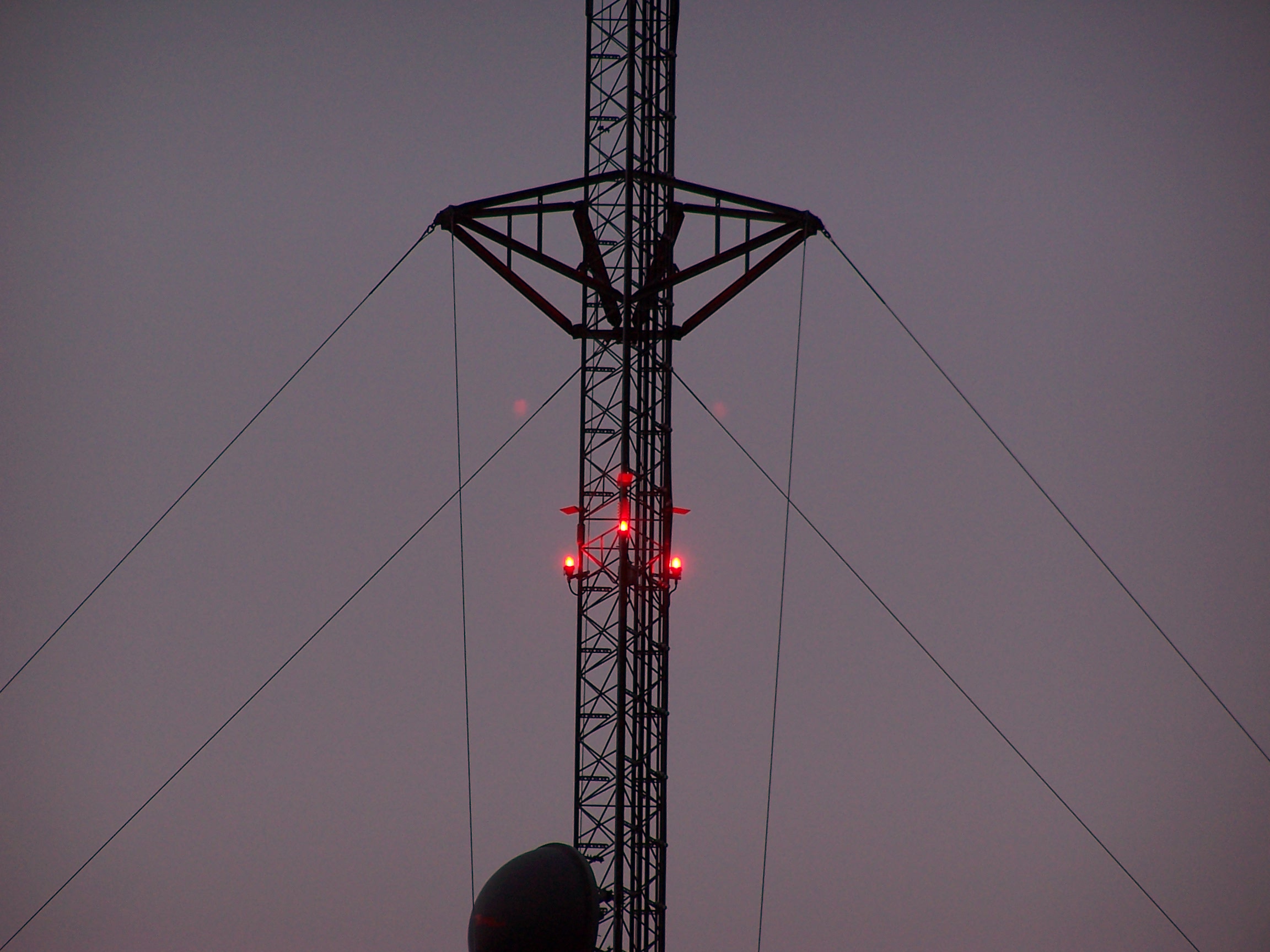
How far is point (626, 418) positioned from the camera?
37.4ft

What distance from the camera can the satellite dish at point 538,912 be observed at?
8.59 m

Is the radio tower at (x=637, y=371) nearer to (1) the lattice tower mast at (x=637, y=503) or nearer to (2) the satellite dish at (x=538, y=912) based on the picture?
(1) the lattice tower mast at (x=637, y=503)

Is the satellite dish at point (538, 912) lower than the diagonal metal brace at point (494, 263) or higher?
lower

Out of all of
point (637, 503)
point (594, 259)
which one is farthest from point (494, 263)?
point (637, 503)

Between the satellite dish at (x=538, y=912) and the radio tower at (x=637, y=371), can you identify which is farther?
the radio tower at (x=637, y=371)

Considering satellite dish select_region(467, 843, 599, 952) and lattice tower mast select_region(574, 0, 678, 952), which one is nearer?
satellite dish select_region(467, 843, 599, 952)

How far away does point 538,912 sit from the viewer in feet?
28.3

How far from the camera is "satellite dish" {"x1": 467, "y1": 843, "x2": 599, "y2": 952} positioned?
8594 mm

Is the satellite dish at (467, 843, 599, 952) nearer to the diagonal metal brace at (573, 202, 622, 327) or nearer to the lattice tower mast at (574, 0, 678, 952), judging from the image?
the lattice tower mast at (574, 0, 678, 952)

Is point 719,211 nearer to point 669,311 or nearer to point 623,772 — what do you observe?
point 669,311

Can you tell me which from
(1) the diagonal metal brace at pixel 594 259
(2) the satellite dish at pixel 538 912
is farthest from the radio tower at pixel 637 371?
(2) the satellite dish at pixel 538 912

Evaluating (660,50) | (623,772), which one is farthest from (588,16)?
(623,772)

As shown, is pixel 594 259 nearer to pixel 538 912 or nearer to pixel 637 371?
pixel 637 371

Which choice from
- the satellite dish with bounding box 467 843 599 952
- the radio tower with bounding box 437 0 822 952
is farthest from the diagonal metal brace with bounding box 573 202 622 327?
the satellite dish with bounding box 467 843 599 952
